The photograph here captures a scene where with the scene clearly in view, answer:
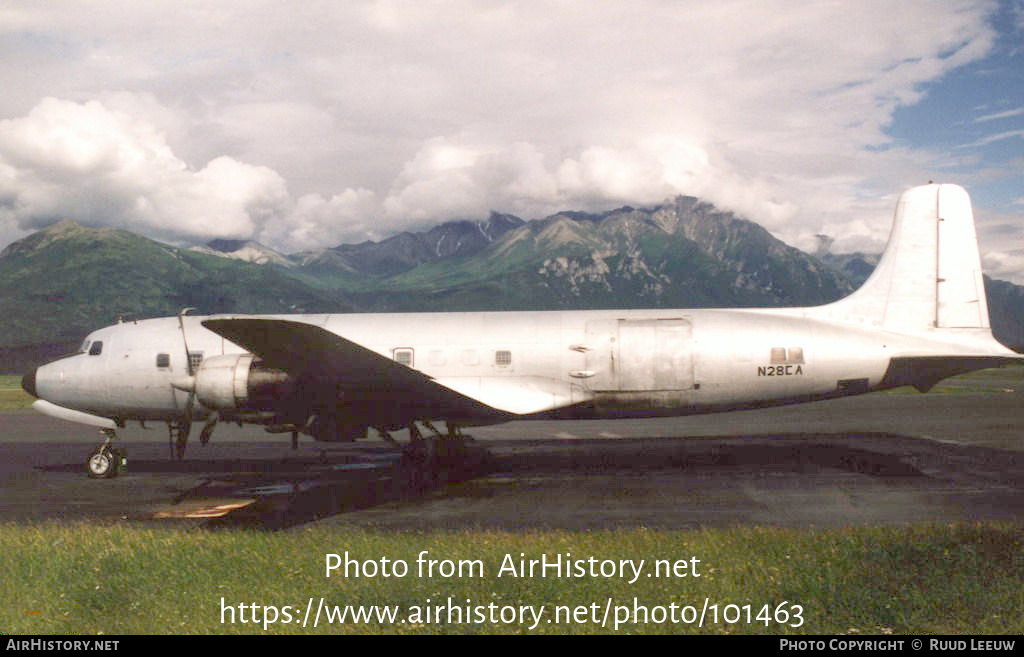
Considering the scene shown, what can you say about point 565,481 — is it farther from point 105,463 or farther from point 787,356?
point 105,463

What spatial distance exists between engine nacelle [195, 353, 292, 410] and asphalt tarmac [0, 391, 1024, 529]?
6.68ft

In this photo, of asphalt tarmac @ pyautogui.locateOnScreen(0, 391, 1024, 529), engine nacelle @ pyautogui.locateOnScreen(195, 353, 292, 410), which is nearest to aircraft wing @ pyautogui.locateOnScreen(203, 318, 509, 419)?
engine nacelle @ pyautogui.locateOnScreen(195, 353, 292, 410)

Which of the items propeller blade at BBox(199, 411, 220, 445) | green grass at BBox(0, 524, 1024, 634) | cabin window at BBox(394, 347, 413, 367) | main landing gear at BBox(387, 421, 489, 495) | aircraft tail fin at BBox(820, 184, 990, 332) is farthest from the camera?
aircraft tail fin at BBox(820, 184, 990, 332)

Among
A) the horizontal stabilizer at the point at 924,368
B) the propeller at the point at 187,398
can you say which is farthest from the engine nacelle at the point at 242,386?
the horizontal stabilizer at the point at 924,368

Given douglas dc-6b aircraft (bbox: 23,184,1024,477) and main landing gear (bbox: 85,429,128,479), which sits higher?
douglas dc-6b aircraft (bbox: 23,184,1024,477)

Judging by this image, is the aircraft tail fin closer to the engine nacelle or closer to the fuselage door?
the fuselage door

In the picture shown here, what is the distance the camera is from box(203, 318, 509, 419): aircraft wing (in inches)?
499

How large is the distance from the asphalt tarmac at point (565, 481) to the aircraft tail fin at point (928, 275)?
3.57 m

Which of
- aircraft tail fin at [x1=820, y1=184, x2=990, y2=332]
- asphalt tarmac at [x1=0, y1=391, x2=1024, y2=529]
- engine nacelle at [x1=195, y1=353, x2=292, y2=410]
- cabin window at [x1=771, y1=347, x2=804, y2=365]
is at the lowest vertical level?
asphalt tarmac at [x1=0, y1=391, x2=1024, y2=529]

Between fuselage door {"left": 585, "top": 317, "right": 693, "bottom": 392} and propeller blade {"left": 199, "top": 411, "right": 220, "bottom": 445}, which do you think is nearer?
propeller blade {"left": 199, "top": 411, "right": 220, "bottom": 445}

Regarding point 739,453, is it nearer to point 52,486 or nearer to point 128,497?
point 128,497

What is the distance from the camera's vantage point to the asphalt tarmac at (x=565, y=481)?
12664 mm
